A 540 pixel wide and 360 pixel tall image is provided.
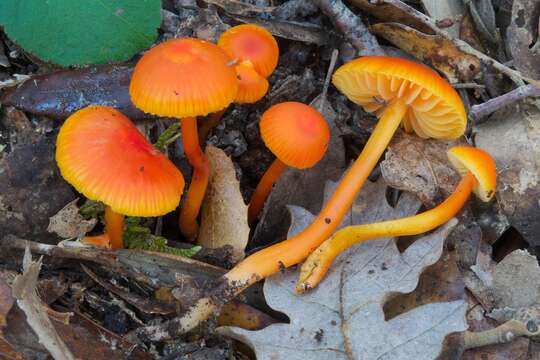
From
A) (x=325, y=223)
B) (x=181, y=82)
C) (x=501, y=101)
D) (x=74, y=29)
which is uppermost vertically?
(x=181, y=82)

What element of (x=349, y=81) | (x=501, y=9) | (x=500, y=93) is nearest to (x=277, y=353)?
(x=349, y=81)

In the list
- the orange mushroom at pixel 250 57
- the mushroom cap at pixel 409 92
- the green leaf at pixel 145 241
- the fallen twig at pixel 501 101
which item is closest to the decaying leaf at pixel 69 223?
the green leaf at pixel 145 241

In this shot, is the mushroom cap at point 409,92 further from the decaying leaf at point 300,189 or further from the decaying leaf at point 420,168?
the decaying leaf at point 300,189

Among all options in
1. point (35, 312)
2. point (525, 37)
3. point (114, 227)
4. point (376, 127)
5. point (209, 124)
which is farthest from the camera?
point (525, 37)

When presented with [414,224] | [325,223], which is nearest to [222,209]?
[325,223]

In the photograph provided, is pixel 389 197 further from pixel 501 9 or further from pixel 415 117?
pixel 501 9

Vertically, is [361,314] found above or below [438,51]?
below

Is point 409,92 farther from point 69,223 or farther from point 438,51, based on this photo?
point 69,223
